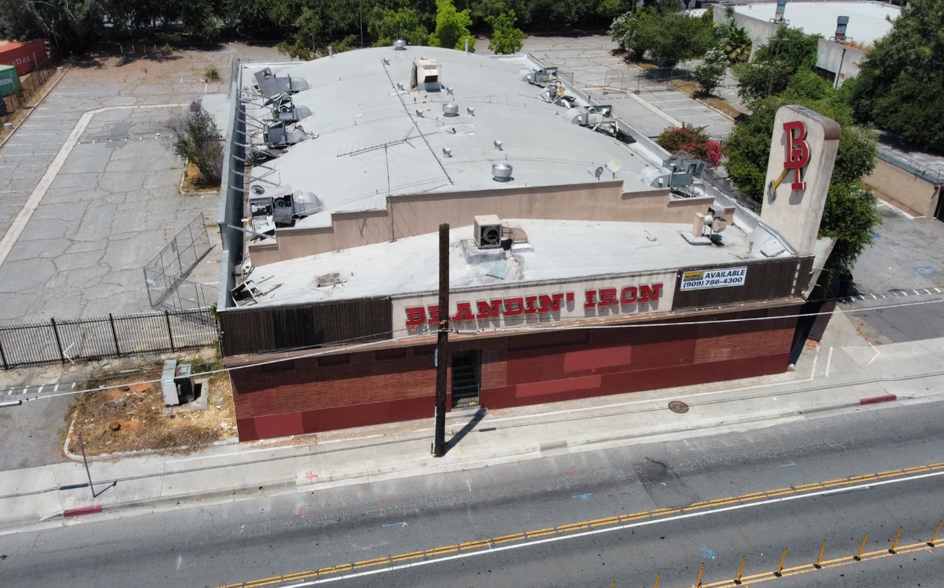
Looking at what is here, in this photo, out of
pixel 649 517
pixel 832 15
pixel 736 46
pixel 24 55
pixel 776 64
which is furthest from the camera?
pixel 832 15

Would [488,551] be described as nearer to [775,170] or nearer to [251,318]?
[251,318]

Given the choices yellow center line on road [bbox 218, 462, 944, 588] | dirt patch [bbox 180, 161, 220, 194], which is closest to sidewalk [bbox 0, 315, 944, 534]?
yellow center line on road [bbox 218, 462, 944, 588]

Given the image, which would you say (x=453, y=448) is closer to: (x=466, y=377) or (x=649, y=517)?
(x=466, y=377)

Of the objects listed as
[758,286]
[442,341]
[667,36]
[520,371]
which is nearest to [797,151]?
[758,286]

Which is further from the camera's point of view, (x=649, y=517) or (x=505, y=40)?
(x=505, y=40)

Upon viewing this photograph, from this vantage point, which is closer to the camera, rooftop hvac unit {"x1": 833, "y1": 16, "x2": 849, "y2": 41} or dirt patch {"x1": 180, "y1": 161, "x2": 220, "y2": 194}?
dirt patch {"x1": 180, "y1": 161, "x2": 220, "y2": 194}

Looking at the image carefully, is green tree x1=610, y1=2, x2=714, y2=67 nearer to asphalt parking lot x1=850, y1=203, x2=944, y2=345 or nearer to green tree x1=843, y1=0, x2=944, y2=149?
green tree x1=843, y1=0, x2=944, y2=149

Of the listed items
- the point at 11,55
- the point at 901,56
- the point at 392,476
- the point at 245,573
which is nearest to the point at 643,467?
the point at 392,476

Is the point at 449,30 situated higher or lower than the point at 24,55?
higher
